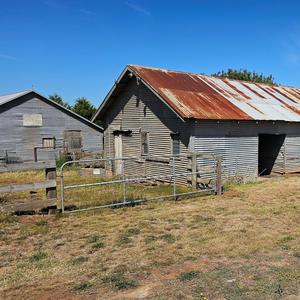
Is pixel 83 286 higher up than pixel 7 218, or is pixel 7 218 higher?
pixel 7 218

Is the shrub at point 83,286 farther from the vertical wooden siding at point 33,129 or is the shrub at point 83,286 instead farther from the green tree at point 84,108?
the green tree at point 84,108

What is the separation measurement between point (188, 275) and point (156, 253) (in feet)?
3.99

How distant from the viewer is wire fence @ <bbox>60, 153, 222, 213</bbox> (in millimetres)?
11125

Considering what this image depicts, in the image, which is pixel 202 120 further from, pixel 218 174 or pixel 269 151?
pixel 269 151

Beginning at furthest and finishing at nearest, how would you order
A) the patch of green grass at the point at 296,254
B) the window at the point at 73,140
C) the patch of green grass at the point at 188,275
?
the window at the point at 73,140
the patch of green grass at the point at 296,254
the patch of green grass at the point at 188,275

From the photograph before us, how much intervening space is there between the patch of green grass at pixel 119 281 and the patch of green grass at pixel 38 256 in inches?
60.9

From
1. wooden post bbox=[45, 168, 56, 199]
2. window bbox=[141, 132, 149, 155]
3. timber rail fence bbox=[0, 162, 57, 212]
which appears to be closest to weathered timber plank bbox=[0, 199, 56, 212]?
timber rail fence bbox=[0, 162, 57, 212]

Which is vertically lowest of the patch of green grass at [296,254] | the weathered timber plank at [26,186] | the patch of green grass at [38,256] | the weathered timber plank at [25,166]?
the patch of green grass at [296,254]

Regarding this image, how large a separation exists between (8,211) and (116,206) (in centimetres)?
299

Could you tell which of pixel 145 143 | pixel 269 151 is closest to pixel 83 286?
pixel 145 143

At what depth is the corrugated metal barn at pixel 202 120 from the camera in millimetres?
16062

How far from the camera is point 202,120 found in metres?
15.5

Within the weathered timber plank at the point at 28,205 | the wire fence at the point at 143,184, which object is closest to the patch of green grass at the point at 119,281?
the wire fence at the point at 143,184

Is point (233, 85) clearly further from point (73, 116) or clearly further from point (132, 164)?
point (73, 116)
